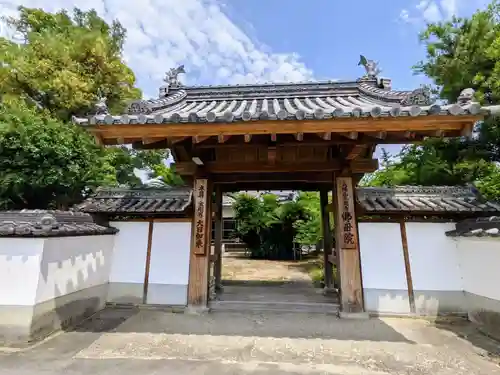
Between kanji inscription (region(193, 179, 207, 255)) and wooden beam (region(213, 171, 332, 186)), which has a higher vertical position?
wooden beam (region(213, 171, 332, 186))

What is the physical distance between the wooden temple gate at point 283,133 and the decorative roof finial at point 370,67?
0.03 m

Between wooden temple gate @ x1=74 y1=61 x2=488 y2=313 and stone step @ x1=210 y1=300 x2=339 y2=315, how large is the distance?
0.36 metres

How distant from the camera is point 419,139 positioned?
415 centimetres

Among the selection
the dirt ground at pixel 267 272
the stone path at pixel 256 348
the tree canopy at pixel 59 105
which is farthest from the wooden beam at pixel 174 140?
the dirt ground at pixel 267 272

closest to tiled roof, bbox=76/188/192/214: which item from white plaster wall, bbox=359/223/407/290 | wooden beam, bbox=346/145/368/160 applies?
wooden beam, bbox=346/145/368/160

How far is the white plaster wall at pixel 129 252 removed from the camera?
5.53 m

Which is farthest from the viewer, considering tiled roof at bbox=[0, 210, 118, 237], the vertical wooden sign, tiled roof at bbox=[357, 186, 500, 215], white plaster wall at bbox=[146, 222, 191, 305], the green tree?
the green tree

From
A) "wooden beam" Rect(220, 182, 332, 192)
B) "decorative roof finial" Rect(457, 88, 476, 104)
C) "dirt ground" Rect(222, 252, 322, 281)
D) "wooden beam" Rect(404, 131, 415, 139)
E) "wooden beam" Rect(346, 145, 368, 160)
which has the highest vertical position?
"decorative roof finial" Rect(457, 88, 476, 104)

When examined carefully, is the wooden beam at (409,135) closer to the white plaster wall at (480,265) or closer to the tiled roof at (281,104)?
the tiled roof at (281,104)

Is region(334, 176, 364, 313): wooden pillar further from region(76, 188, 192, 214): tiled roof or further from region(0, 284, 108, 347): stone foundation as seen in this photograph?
region(0, 284, 108, 347): stone foundation

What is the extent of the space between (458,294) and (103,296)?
6.42m

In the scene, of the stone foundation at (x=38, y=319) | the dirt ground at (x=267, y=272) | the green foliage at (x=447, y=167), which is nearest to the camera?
the stone foundation at (x=38, y=319)

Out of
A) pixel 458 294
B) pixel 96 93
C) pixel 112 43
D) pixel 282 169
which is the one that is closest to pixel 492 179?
pixel 458 294

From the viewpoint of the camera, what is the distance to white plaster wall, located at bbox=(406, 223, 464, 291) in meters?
4.97
